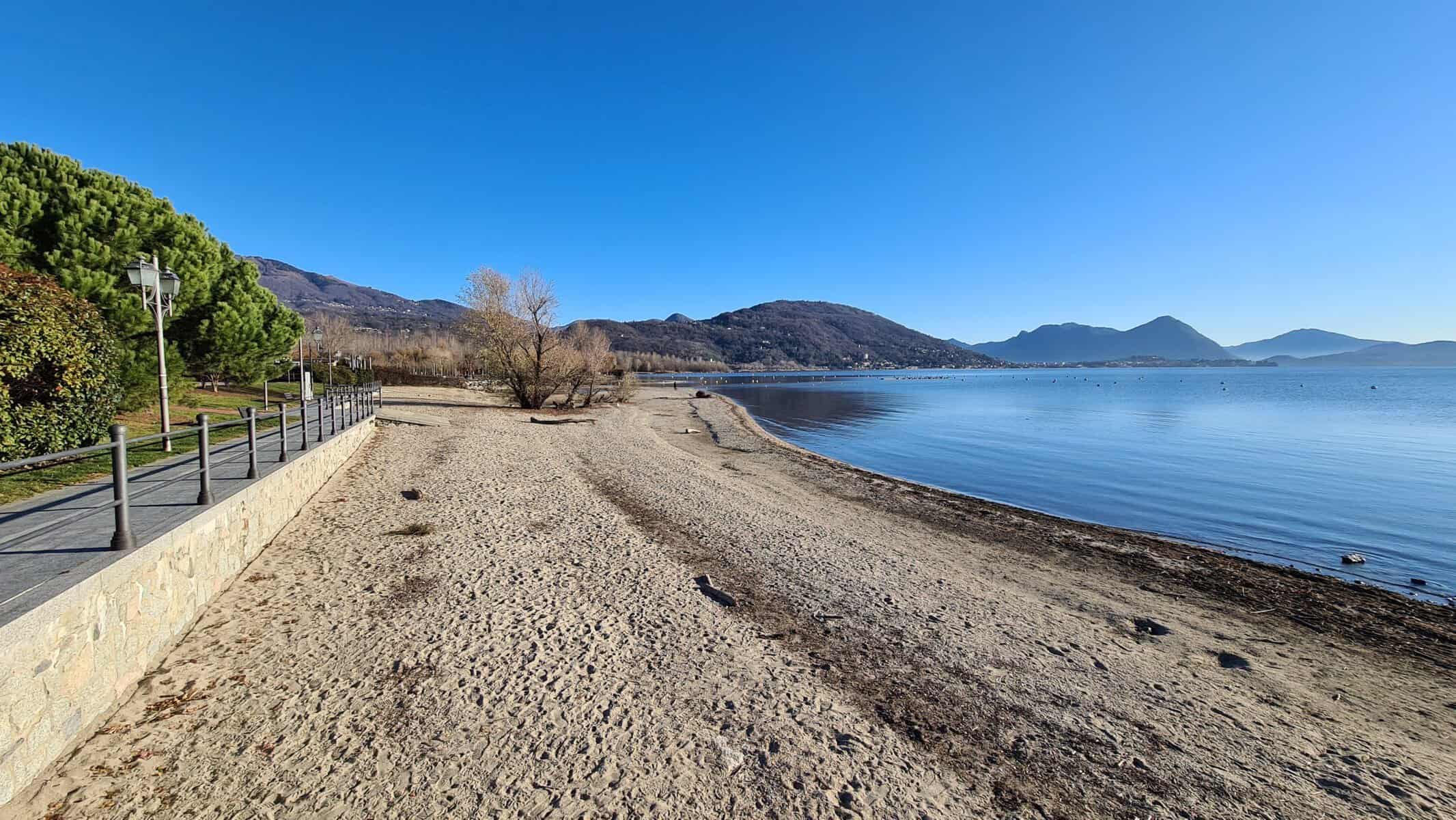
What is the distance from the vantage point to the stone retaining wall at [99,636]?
3033 millimetres

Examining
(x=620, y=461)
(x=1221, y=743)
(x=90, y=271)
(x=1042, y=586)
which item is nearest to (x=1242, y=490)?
(x=1042, y=586)

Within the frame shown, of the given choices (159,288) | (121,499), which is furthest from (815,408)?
(121,499)

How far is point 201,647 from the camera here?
4.86 meters

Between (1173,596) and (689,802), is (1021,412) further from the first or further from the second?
(689,802)

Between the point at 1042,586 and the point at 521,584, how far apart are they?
263 inches

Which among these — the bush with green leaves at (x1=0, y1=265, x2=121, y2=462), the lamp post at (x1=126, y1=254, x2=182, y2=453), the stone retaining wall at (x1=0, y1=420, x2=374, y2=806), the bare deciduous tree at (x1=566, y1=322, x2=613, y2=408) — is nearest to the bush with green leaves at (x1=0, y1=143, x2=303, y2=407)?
the lamp post at (x1=126, y1=254, x2=182, y2=453)

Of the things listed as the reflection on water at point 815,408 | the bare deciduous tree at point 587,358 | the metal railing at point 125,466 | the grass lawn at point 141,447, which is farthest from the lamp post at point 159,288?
the reflection on water at point 815,408

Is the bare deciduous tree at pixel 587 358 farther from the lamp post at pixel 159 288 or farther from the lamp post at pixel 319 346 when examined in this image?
the lamp post at pixel 159 288

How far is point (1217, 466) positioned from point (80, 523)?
25.7 m

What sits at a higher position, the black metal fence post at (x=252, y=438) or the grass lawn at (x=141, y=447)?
the black metal fence post at (x=252, y=438)

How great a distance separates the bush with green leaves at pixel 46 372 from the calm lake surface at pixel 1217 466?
1697 centimetres

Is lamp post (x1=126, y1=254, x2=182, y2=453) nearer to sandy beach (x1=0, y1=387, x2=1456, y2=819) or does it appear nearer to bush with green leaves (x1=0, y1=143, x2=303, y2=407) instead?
bush with green leaves (x1=0, y1=143, x2=303, y2=407)

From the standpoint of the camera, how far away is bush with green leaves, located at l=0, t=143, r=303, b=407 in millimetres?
11898

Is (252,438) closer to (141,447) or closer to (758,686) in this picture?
(141,447)
